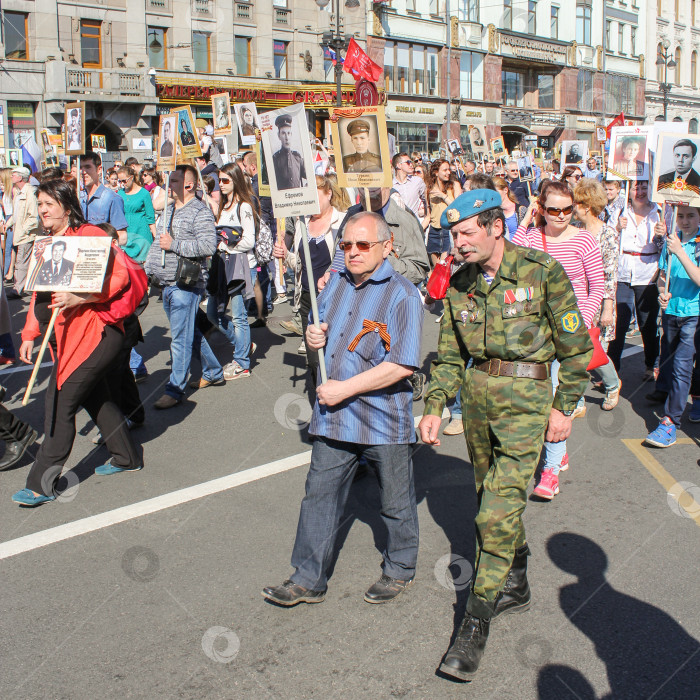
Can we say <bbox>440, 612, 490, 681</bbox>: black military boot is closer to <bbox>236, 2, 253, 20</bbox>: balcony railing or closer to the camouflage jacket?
the camouflage jacket

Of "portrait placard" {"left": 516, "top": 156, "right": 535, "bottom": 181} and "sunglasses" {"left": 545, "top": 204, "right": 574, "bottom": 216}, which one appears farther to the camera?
"portrait placard" {"left": 516, "top": 156, "right": 535, "bottom": 181}

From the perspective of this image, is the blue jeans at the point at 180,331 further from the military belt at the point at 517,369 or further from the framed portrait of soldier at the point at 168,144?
the military belt at the point at 517,369

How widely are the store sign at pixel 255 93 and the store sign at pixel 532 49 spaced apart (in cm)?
1219

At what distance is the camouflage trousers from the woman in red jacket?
2.66 metres

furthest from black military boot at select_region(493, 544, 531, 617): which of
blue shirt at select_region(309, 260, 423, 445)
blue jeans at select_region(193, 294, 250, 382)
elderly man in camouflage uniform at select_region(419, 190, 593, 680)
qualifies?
blue jeans at select_region(193, 294, 250, 382)

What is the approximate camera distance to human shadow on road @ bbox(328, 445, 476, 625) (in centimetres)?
418

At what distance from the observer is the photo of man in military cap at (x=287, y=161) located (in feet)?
15.2

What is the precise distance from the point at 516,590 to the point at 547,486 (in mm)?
1350

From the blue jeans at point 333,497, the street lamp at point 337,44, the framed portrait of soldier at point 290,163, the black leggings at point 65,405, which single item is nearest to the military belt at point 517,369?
the blue jeans at point 333,497

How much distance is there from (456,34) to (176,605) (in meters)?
47.5

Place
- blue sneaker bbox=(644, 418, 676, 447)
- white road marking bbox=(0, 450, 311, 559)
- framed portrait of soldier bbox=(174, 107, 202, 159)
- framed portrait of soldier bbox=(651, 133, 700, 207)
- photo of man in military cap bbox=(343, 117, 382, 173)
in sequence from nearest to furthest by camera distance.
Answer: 1. white road marking bbox=(0, 450, 311, 559)
2. blue sneaker bbox=(644, 418, 676, 447)
3. photo of man in military cap bbox=(343, 117, 382, 173)
4. framed portrait of soldier bbox=(651, 133, 700, 207)
5. framed portrait of soldier bbox=(174, 107, 202, 159)

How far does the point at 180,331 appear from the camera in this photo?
7070 millimetres

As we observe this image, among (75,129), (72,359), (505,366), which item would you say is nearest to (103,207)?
(75,129)

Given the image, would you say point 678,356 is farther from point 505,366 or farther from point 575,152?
point 575,152
